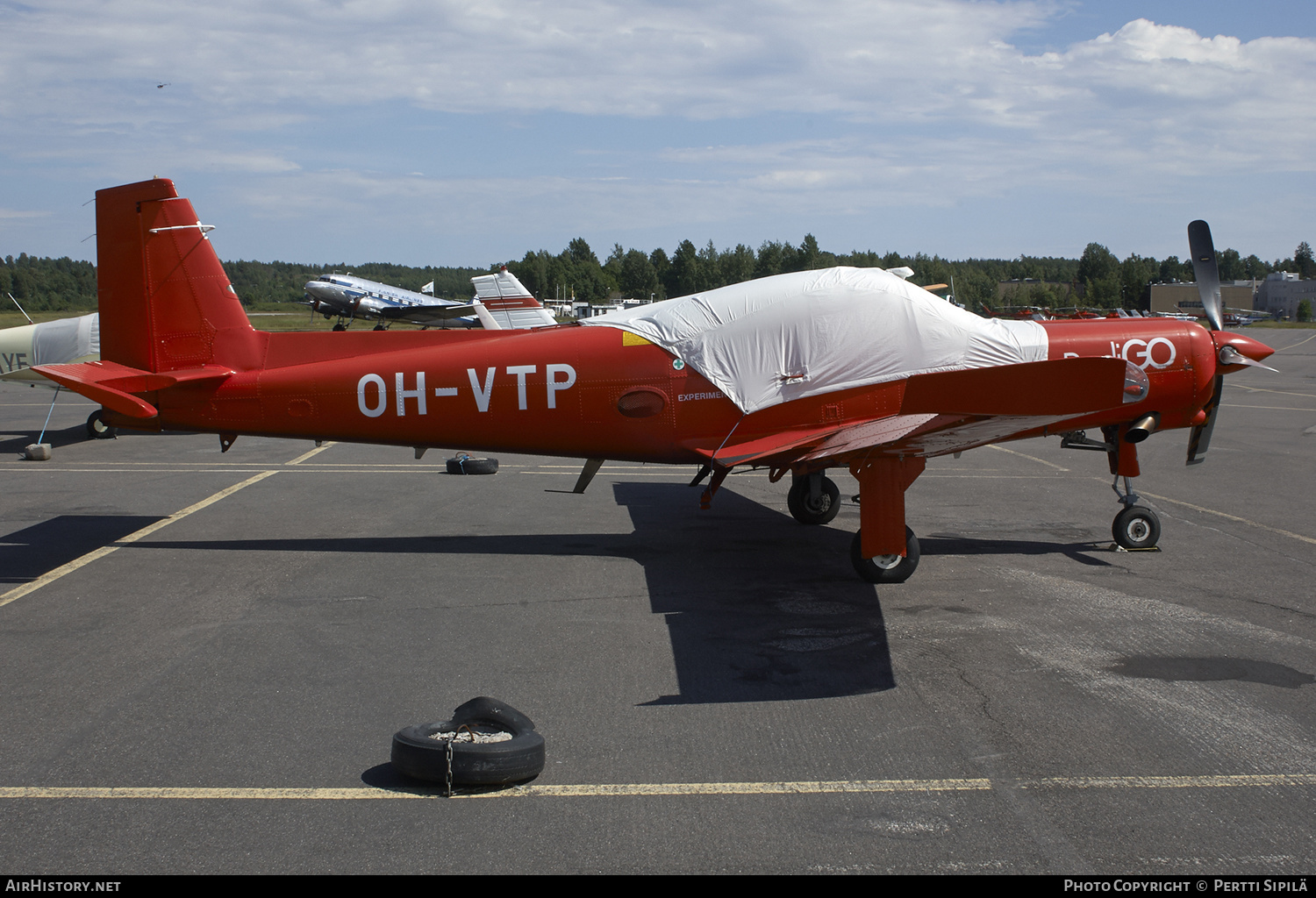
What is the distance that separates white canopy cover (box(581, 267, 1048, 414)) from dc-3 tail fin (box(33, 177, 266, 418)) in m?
4.84

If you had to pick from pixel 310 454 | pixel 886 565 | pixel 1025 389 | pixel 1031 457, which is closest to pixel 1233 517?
pixel 1031 457

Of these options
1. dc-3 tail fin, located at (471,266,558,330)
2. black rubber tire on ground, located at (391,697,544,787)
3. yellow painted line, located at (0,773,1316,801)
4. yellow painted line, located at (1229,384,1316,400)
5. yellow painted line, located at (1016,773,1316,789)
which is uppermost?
dc-3 tail fin, located at (471,266,558,330)

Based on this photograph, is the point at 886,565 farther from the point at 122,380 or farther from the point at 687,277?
the point at 687,277

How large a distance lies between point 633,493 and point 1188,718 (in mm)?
8297

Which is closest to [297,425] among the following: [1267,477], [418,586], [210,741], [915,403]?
[418,586]

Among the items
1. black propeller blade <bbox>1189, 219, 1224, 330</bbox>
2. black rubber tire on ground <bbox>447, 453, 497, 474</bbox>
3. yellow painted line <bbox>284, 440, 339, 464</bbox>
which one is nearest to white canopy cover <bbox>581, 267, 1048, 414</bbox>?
black propeller blade <bbox>1189, 219, 1224, 330</bbox>

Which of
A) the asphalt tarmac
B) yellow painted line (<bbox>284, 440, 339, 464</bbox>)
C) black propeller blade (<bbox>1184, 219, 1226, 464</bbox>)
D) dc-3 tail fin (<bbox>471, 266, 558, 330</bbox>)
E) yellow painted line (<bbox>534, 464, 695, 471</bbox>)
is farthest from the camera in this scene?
dc-3 tail fin (<bbox>471, 266, 558, 330</bbox>)

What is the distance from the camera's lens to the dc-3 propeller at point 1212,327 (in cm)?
937

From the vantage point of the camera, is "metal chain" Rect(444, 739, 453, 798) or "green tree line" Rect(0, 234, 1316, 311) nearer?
"metal chain" Rect(444, 739, 453, 798)

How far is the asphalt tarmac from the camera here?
163 inches

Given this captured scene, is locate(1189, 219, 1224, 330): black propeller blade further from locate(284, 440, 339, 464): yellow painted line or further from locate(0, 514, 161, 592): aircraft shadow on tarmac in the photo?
locate(284, 440, 339, 464): yellow painted line

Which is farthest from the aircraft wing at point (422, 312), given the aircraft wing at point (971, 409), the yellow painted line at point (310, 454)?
the aircraft wing at point (971, 409)

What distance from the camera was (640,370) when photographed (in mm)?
9242

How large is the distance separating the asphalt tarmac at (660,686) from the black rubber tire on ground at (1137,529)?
0.67 feet
